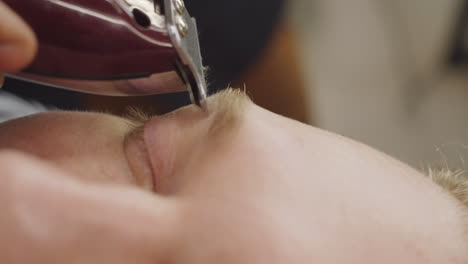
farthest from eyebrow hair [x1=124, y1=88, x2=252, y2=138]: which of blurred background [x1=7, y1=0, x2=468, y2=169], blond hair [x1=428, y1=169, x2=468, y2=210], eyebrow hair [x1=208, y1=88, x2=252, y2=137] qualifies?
blurred background [x1=7, y1=0, x2=468, y2=169]

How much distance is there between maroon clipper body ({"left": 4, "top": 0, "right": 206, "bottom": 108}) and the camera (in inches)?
16.6

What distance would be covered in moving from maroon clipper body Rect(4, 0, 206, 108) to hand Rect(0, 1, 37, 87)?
14 millimetres

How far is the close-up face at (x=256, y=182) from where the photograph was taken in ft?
1.51

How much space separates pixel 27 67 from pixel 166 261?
18 cm

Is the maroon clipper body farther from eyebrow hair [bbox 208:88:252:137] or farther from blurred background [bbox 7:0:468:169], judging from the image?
blurred background [bbox 7:0:468:169]

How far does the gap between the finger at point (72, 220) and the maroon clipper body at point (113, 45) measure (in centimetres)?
8

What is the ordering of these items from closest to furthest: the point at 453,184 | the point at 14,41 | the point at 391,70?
1. the point at 14,41
2. the point at 453,184
3. the point at 391,70

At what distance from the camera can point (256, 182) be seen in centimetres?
48

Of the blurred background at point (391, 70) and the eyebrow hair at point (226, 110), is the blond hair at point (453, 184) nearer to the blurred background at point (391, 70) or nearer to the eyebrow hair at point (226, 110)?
the eyebrow hair at point (226, 110)

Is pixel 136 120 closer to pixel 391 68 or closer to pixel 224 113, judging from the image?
pixel 224 113

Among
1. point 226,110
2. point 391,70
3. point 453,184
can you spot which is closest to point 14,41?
point 226,110

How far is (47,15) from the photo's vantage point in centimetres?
42

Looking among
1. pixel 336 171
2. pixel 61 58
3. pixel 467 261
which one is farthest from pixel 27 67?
pixel 467 261

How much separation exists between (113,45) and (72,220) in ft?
0.44
